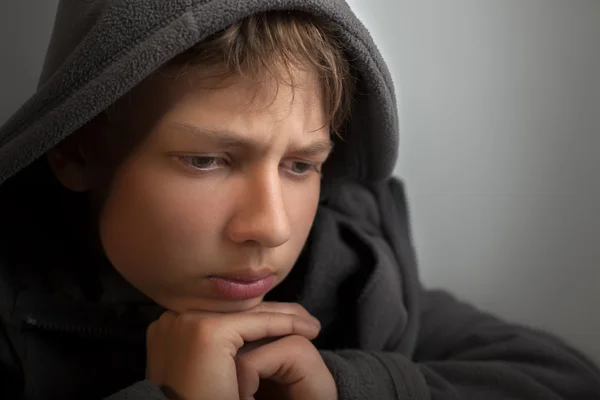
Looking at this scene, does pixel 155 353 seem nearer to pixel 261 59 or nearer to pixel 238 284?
pixel 238 284

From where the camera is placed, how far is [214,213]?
1.90 ft

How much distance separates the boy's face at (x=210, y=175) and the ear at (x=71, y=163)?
0.22 feet

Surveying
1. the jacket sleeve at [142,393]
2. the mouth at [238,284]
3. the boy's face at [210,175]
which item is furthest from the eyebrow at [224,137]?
the jacket sleeve at [142,393]

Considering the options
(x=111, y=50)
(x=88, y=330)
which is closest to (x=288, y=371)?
(x=88, y=330)

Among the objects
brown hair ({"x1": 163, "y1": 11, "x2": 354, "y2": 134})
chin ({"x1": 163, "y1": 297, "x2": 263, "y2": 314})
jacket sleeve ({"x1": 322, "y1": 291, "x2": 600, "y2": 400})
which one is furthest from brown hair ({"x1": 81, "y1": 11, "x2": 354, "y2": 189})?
jacket sleeve ({"x1": 322, "y1": 291, "x2": 600, "y2": 400})

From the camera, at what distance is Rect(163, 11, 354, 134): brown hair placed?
559 millimetres

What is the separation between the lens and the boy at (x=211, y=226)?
56 centimetres

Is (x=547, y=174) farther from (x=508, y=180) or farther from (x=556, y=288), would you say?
(x=556, y=288)

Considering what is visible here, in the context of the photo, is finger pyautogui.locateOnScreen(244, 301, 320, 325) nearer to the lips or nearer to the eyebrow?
the lips

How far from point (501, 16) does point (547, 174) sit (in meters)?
0.22

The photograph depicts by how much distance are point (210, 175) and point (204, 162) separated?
1 cm

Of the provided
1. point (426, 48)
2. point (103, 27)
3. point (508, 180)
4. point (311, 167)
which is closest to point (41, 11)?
point (103, 27)

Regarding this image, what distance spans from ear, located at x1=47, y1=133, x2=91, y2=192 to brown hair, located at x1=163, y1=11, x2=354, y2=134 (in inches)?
6.5

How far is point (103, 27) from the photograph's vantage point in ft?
1.78
